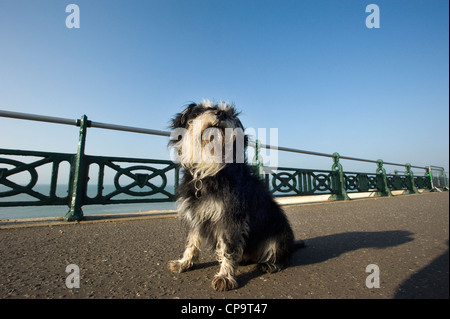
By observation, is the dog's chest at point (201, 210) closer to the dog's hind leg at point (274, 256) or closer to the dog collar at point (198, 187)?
the dog collar at point (198, 187)

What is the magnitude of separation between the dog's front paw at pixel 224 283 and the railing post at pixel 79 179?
3.12m

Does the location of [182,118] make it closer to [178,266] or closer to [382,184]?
[178,266]

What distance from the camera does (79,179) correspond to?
12.8ft

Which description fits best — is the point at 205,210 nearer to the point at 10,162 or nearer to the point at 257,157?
the point at 10,162

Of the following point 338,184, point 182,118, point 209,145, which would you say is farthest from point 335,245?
point 338,184

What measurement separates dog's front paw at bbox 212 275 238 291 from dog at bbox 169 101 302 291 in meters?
0.07

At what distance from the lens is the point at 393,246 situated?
8.39 feet

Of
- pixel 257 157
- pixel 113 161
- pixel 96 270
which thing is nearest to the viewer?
pixel 96 270

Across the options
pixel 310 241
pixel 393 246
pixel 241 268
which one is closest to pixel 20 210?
pixel 241 268

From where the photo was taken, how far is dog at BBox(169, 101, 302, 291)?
2049 mm

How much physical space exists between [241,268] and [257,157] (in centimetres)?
436

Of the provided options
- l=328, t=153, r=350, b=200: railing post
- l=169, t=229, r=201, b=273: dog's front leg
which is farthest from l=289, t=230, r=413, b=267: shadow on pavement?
l=328, t=153, r=350, b=200: railing post

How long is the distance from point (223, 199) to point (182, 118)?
1.05 m

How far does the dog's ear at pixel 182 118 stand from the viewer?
96.9 inches
